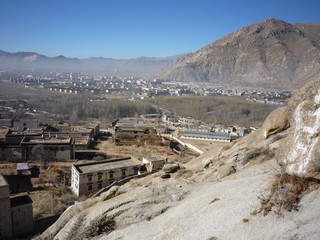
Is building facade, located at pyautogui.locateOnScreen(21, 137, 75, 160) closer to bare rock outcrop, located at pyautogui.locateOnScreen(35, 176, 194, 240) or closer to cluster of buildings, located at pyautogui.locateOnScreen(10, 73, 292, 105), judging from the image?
bare rock outcrop, located at pyautogui.locateOnScreen(35, 176, 194, 240)

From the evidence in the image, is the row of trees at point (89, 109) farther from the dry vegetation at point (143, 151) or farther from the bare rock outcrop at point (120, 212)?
the bare rock outcrop at point (120, 212)

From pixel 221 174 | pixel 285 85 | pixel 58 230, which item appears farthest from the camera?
pixel 285 85

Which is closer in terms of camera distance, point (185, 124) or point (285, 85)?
point (185, 124)

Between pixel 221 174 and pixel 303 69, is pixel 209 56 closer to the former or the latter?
pixel 303 69

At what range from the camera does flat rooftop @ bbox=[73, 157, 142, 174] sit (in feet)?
50.0

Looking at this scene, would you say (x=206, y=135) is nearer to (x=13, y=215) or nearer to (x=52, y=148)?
(x=52, y=148)

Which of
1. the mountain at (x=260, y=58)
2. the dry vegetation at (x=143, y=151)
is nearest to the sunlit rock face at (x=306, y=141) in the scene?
the dry vegetation at (x=143, y=151)

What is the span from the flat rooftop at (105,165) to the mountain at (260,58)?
4631 inches

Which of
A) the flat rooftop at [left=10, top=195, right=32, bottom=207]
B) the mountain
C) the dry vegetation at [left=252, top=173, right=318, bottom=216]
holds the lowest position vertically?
the flat rooftop at [left=10, top=195, right=32, bottom=207]

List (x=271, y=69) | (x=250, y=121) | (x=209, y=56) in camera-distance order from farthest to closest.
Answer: (x=209, y=56) < (x=271, y=69) < (x=250, y=121)

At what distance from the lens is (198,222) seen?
5.05m

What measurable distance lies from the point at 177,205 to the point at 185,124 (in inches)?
1561

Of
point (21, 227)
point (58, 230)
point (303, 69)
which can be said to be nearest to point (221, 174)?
point (58, 230)

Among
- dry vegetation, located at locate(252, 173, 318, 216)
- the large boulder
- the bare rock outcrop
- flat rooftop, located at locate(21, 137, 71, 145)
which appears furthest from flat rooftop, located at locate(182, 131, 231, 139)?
dry vegetation, located at locate(252, 173, 318, 216)
